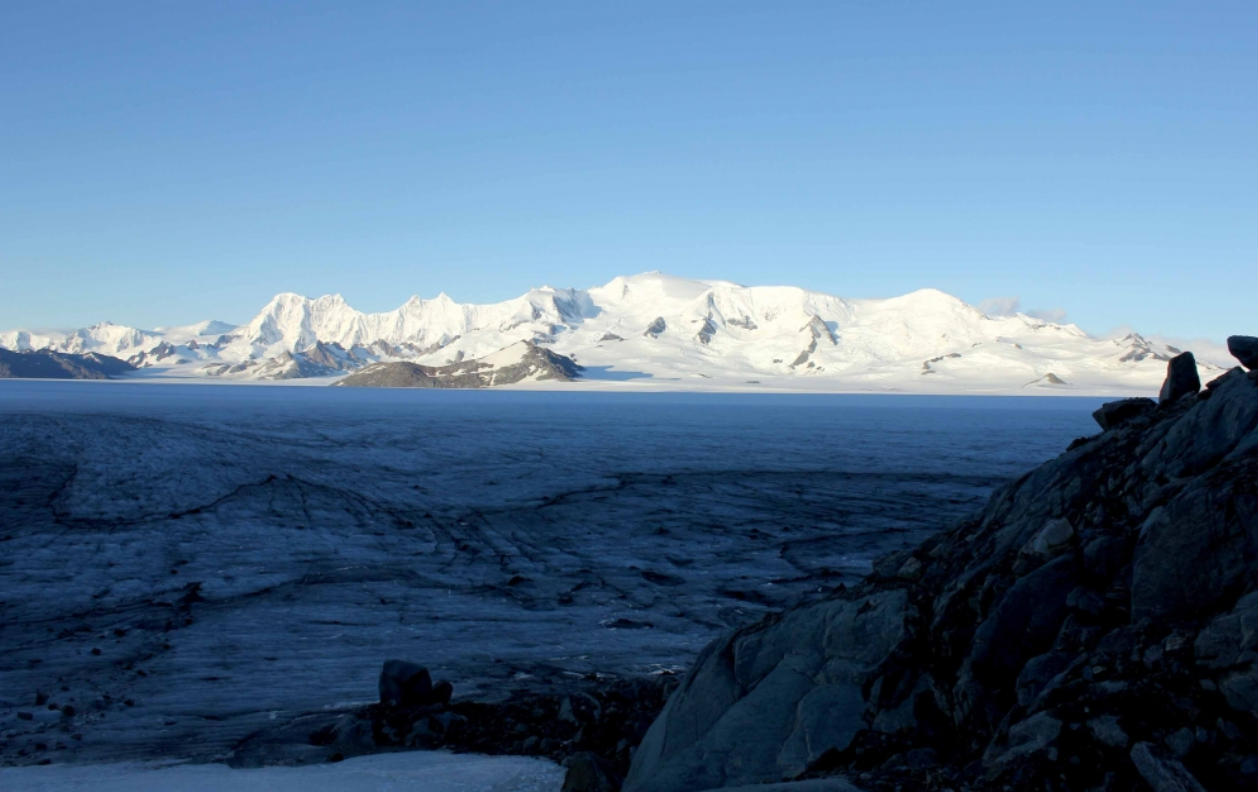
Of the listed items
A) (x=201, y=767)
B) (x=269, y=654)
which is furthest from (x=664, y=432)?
(x=201, y=767)

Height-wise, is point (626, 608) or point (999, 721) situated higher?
point (999, 721)

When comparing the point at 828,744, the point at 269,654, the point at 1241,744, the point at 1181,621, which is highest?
the point at 1181,621

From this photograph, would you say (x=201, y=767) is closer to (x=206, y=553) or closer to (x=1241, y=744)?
(x=1241, y=744)

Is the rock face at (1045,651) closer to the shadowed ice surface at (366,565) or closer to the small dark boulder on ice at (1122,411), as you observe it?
the small dark boulder on ice at (1122,411)

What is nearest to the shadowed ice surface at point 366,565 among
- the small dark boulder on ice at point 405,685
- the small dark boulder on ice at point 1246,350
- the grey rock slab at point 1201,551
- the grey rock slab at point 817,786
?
the small dark boulder on ice at point 405,685

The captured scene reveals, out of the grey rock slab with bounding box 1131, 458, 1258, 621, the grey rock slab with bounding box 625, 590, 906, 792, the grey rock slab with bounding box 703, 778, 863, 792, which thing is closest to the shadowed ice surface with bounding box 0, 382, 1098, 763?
the grey rock slab with bounding box 625, 590, 906, 792

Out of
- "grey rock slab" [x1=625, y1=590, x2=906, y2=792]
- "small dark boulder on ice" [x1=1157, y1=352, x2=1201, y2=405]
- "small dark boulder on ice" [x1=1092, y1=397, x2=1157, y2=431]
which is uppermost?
"small dark boulder on ice" [x1=1157, y1=352, x2=1201, y2=405]

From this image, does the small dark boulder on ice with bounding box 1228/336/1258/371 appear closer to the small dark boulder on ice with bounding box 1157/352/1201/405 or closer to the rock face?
the rock face
